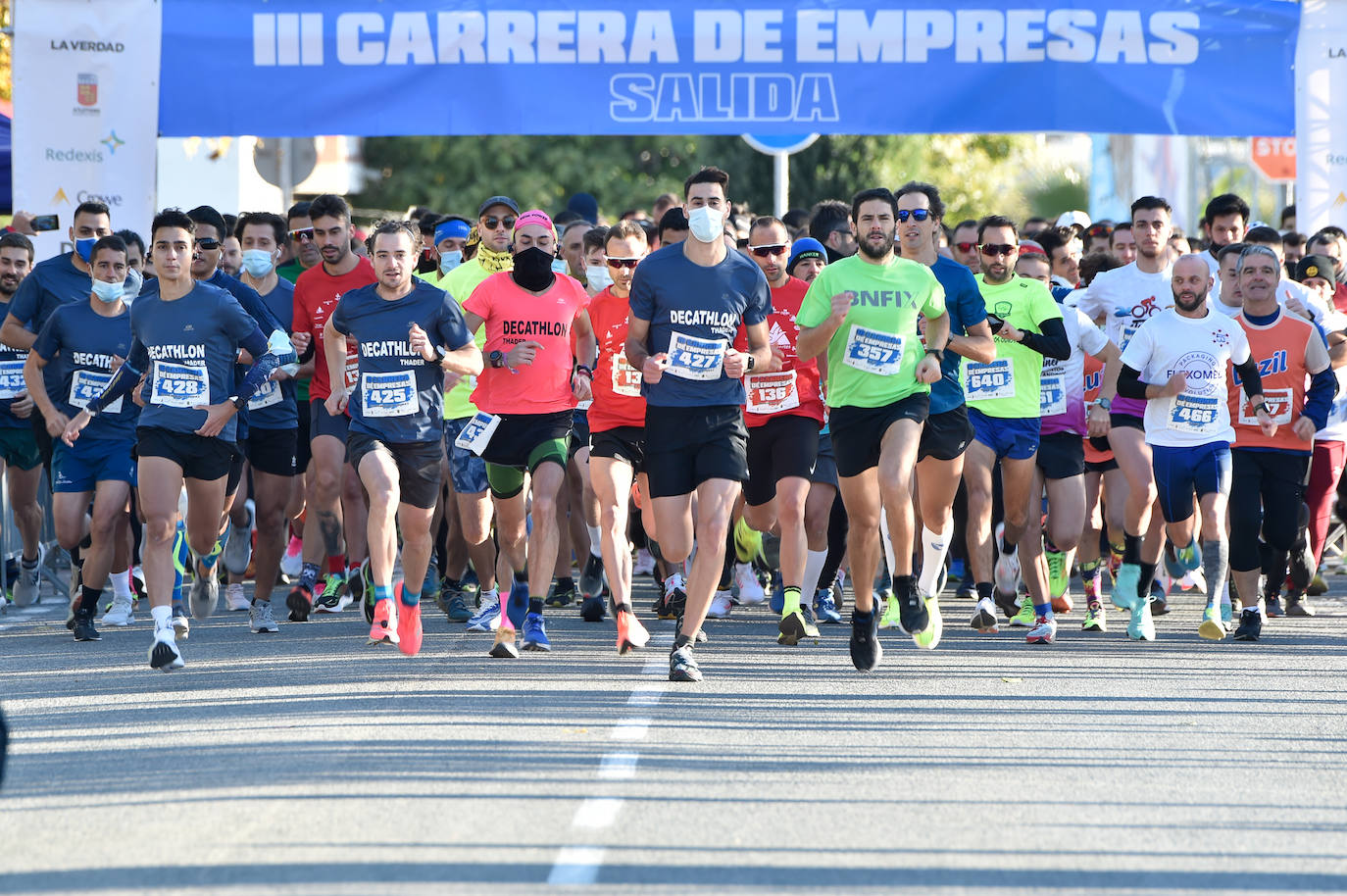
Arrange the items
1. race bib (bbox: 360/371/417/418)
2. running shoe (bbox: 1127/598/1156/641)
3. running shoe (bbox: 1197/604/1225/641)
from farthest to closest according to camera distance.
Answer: running shoe (bbox: 1127/598/1156/641) → running shoe (bbox: 1197/604/1225/641) → race bib (bbox: 360/371/417/418)

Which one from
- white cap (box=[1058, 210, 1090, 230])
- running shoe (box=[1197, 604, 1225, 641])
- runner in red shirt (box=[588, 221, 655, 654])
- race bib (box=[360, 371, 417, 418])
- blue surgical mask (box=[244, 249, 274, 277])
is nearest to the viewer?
runner in red shirt (box=[588, 221, 655, 654])

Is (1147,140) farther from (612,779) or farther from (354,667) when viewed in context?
(612,779)

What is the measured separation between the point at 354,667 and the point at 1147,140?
635 inches

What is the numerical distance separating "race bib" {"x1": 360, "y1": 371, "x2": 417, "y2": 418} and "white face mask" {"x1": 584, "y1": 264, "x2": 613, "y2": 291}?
286cm

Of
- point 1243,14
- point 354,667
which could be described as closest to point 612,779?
point 354,667

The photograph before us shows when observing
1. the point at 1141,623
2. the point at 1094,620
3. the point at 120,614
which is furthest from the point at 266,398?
the point at 1141,623

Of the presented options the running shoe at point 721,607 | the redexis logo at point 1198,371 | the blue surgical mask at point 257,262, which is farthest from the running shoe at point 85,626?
the redexis logo at point 1198,371

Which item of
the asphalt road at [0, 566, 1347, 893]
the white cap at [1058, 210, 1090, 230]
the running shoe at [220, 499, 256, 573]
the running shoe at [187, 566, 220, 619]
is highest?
the white cap at [1058, 210, 1090, 230]

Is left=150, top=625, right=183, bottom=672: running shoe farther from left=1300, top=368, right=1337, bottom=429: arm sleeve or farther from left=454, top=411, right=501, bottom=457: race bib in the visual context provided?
left=1300, top=368, right=1337, bottom=429: arm sleeve

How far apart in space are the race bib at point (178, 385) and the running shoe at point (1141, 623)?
16.4 ft

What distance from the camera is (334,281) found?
1154 cm

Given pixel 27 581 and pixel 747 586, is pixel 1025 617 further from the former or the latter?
pixel 27 581

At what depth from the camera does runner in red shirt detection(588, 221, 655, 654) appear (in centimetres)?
936

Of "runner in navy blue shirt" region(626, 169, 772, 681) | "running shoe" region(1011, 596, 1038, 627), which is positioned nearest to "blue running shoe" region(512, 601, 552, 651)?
"runner in navy blue shirt" region(626, 169, 772, 681)
